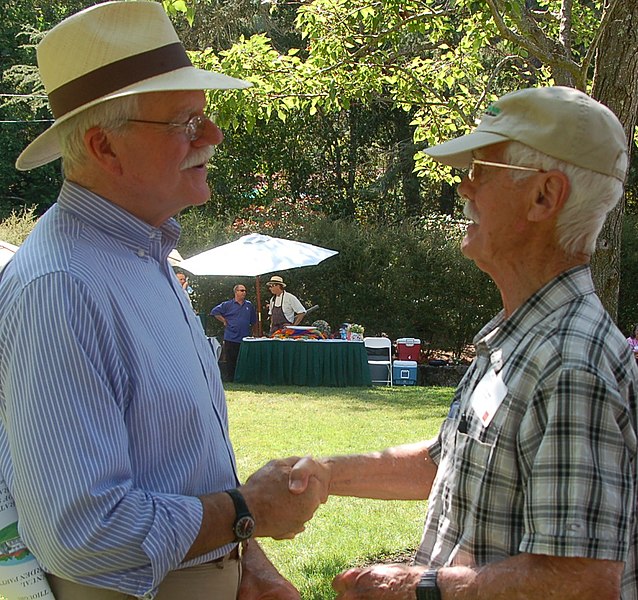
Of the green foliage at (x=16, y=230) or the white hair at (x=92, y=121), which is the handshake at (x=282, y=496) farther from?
the green foliage at (x=16, y=230)

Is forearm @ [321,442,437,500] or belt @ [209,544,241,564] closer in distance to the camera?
belt @ [209,544,241,564]

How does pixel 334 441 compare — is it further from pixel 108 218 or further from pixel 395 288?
pixel 395 288

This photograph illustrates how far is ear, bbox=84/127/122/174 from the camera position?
227 centimetres

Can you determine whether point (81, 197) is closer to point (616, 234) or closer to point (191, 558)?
point (191, 558)

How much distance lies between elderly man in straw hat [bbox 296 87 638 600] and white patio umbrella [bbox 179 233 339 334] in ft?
49.9

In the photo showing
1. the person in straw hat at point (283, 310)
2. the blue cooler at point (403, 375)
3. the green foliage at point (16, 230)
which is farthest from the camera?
the green foliage at point (16, 230)

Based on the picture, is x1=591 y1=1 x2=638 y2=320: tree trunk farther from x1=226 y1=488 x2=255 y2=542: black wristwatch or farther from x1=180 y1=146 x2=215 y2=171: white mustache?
x1=226 y1=488 x2=255 y2=542: black wristwatch

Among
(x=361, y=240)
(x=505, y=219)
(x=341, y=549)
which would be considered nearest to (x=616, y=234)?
(x=341, y=549)

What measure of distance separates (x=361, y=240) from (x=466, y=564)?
19.7 metres


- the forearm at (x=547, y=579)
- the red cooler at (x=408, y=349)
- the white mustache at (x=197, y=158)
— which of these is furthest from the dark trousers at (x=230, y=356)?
the forearm at (x=547, y=579)

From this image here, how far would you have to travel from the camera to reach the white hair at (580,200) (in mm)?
2117

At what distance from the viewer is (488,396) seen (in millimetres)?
2139

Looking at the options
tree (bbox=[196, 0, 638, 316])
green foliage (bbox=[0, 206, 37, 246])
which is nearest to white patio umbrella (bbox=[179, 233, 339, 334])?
green foliage (bbox=[0, 206, 37, 246])

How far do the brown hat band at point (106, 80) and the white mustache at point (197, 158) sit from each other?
24 cm
